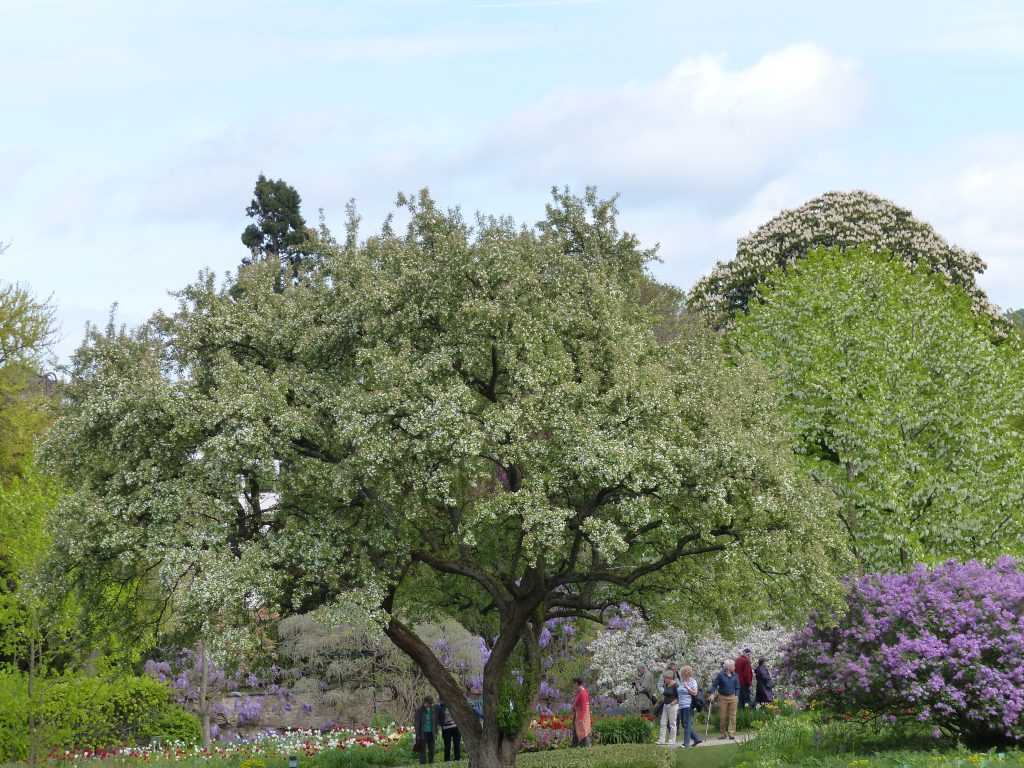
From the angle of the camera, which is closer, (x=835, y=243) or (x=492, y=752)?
(x=492, y=752)

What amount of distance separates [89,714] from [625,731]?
12939 millimetres

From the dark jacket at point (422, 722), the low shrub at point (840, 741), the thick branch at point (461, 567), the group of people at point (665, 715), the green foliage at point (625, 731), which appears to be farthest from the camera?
the green foliage at point (625, 731)

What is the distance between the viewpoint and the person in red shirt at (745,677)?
95.4 feet

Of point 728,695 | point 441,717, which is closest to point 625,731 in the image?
point 728,695

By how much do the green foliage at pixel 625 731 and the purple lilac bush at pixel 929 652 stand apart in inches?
282

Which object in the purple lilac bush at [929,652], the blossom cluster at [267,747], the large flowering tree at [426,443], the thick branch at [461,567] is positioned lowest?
the blossom cluster at [267,747]

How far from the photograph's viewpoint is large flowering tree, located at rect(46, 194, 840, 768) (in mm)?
17141

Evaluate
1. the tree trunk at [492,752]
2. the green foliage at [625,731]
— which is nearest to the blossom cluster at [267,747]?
the tree trunk at [492,752]

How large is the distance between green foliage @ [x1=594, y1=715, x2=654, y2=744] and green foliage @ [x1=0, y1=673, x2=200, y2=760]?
36.7 ft

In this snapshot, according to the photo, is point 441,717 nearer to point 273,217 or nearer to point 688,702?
point 688,702

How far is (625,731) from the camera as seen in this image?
27.2m

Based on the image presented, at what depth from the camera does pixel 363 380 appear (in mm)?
18906

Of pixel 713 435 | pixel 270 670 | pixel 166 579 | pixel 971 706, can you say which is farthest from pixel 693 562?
pixel 270 670

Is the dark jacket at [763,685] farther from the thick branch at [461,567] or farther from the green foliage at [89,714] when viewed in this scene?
the green foliage at [89,714]
